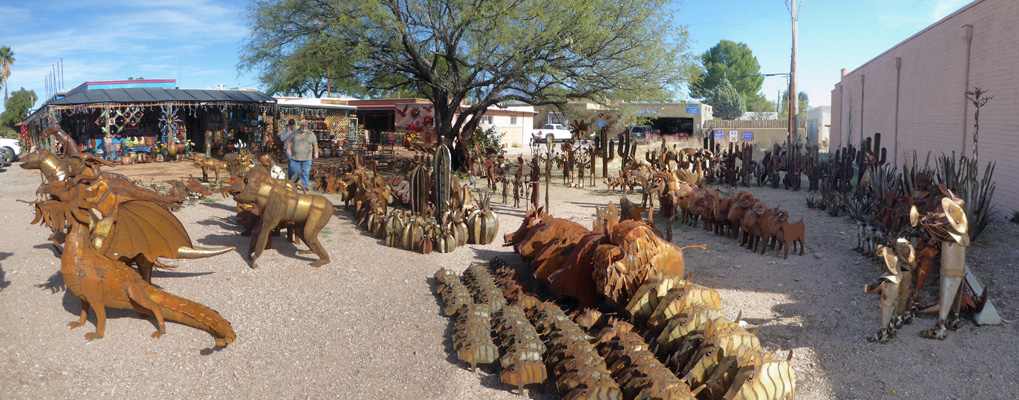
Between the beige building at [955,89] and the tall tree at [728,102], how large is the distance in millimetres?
38746

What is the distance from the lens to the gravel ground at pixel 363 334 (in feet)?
13.9

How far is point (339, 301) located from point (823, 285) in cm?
477

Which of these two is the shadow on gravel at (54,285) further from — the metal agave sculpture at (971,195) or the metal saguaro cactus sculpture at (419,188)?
the metal agave sculpture at (971,195)

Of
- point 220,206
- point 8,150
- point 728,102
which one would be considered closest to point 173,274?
point 220,206

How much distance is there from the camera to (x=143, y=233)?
5176 millimetres

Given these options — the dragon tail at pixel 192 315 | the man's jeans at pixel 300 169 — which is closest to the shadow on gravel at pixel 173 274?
the dragon tail at pixel 192 315

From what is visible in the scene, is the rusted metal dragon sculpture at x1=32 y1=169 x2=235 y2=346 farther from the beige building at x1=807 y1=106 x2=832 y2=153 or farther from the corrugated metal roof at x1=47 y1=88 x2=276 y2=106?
the beige building at x1=807 y1=106 x2=832 y2=153

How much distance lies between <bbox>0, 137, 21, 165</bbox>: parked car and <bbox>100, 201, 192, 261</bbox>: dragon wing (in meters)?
16.5

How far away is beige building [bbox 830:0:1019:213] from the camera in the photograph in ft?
32.7

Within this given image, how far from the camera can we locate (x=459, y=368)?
4.50 metres

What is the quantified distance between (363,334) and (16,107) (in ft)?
181

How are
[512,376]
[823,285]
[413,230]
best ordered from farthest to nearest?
[413,230]
[823,285]
[512,376]

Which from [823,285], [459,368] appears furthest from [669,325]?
[823,285]

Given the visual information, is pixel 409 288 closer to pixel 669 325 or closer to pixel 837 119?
pixel 669 325
